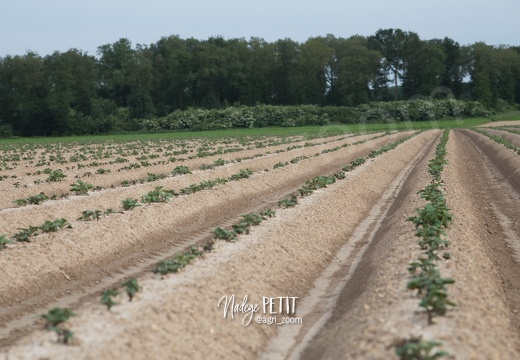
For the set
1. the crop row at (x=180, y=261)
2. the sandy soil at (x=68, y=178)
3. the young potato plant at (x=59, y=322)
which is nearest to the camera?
the young potato plant at (x=59, y=322)

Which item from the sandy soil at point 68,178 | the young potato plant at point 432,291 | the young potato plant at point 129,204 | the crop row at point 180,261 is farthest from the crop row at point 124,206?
the young potato plant at point 432,291

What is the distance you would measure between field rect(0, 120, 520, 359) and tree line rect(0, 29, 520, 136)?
A: 69.2 meters

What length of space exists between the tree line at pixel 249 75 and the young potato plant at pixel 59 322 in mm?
77717

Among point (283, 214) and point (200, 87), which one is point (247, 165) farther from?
point (200, 87)

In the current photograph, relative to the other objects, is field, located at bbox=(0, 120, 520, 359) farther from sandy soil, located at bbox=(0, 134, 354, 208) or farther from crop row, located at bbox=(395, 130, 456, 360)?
sandy soil, located at bbox=(0, 134, 354, 208)

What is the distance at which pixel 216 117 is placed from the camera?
8338 cm

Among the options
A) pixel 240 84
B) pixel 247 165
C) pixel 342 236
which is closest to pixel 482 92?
pixel 240 84

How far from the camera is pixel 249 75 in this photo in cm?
11031

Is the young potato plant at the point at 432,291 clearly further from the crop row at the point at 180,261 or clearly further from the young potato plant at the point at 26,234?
the young potato plant at the point at 26,234

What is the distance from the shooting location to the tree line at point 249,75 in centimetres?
8469

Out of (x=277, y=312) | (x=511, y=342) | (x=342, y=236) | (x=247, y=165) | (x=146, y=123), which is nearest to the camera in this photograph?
(x=511, y=342)

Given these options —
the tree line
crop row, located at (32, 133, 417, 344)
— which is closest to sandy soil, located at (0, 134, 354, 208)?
crop row, located at (32, 133, 417, 344)

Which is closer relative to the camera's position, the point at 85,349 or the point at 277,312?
the point at 85,349

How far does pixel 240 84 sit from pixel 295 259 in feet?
325
